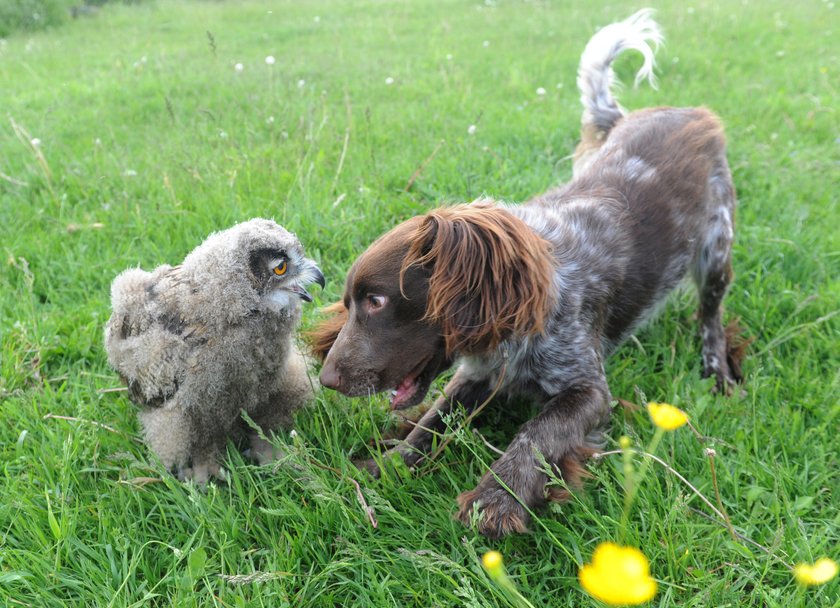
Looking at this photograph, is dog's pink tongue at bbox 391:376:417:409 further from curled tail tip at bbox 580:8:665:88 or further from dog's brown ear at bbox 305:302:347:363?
curled tail tip at bbox 580:8:665:88

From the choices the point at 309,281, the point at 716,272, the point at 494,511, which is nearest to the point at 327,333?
the point at 309,281

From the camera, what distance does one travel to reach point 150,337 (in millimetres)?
2900

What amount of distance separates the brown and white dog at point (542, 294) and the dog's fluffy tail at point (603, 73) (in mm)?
454

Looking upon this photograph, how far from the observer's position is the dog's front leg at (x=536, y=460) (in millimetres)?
2504

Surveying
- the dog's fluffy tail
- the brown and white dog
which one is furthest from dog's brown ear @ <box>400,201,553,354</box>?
the dog's fluffy tail

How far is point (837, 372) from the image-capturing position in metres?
3.33

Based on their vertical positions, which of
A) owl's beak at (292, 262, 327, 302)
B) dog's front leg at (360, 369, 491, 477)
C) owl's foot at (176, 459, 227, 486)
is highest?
owl's beak at (292, 262, 327, 302)

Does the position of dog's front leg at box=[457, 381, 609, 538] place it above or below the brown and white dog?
below

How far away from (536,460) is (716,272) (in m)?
2.00

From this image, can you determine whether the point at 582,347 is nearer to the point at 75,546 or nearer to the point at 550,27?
the point at 75,546

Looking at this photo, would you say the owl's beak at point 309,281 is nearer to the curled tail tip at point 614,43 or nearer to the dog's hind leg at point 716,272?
the dog's hind leg at point 716,272

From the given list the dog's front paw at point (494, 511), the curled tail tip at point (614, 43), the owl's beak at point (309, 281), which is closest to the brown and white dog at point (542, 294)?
the dog's front paw at point (494, 511)

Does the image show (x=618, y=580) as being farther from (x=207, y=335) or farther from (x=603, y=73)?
(x=603, y=73)

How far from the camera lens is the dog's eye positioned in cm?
278
